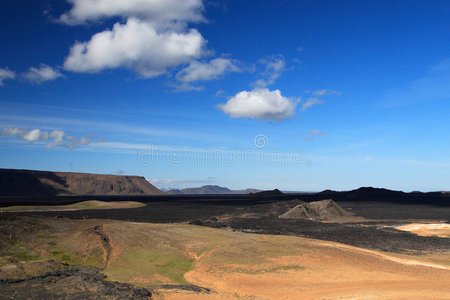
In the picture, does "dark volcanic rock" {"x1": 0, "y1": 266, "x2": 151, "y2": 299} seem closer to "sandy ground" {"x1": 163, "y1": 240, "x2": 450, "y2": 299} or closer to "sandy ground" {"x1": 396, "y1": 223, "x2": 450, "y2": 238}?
"sandy ground" {"x1": 163, "y1": 240, "x2": 450, "y2": 299}

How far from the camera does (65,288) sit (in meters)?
14.2

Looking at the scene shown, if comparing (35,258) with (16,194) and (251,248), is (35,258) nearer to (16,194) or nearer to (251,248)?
(251,248)

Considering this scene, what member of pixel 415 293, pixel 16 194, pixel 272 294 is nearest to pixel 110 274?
pixel 272 294

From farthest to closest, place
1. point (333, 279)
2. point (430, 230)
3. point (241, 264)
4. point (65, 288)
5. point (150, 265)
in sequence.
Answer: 1. point (430, 230)
2. point (241, 264)
3. point (150, 265)
4. point (333, 279)
5. point (65, 288)

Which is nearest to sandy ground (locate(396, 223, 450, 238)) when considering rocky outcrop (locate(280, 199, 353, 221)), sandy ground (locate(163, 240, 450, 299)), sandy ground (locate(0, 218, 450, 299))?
sandy ground (locate(0, 218, 450, 299))

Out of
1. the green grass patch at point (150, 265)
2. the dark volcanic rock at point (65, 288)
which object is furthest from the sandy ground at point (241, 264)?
the dark volcanic rock at point (65, 288)

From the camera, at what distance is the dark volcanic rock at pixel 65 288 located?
44.0 ft

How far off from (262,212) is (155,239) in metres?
43.1

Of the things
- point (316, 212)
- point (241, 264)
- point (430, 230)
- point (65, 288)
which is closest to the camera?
point (65, 288)

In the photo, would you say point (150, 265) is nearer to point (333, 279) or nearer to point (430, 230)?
point (333, 279)

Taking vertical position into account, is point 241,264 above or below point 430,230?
above

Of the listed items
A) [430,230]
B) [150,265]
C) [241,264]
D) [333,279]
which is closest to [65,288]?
[150,265]

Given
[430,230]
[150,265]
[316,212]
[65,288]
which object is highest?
[316,212]

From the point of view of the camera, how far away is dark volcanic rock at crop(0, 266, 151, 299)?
13398mm
